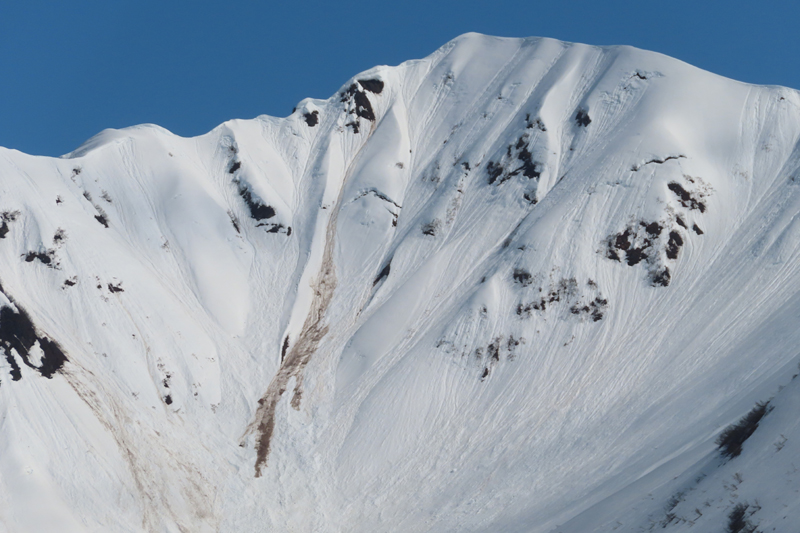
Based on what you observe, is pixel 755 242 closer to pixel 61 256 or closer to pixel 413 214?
pixel 413 214

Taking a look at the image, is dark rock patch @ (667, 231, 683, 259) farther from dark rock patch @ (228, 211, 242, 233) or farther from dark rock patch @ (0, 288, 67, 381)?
dark rock patch @ (0, 288, 67, 381)

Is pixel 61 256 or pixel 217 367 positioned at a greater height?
pixel 61 256

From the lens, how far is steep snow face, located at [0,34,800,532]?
36.0 m

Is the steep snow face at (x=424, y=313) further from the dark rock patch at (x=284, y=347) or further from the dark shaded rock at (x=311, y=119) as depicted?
the dark shaded rock at (x=311, y=119)

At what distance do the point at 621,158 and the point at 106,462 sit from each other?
3954cm

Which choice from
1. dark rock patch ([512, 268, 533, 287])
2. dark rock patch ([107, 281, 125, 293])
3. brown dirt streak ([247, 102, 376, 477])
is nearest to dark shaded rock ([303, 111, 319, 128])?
brown dirt streak ([247, 102, 376, 477])

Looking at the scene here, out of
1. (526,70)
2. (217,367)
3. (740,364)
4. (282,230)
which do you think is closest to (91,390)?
(217,367)

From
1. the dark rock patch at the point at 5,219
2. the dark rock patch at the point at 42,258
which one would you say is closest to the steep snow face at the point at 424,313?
the dark rock patch at the point at 42,258

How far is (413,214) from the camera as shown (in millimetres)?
57781

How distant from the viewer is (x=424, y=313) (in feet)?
159

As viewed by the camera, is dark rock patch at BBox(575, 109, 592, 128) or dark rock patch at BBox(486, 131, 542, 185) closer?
dark rock patch at BBox(486, 131, 542, 185)

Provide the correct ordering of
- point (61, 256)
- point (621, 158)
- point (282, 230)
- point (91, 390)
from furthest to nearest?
1. point (282, 230)
2. point (621, 158)
3. point (61, 256)
4. point (91, 390)

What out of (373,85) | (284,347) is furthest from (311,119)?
(284,347)

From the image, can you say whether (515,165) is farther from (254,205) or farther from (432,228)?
(254,205)
